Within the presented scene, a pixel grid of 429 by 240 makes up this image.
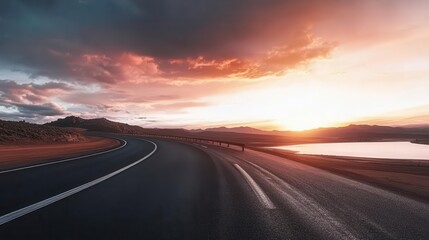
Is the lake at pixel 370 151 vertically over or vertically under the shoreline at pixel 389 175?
over

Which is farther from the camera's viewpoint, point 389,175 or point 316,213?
point 389,175

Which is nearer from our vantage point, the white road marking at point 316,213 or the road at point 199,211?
the road at point 199,211

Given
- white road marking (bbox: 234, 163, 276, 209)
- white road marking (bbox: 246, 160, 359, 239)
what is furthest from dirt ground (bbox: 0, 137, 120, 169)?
white road marking (bbox: 246, 160, 359, 239)

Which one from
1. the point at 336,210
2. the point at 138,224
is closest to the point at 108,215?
the point at 138,224

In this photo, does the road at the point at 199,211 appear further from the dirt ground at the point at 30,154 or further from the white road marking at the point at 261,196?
the dirt ground at the point at 30,154

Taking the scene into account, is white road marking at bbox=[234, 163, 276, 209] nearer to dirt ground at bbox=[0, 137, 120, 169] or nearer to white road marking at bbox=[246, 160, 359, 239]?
white road marking at bbox=[246, 160, 359, 239]

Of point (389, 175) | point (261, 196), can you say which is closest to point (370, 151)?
point (389, 175)

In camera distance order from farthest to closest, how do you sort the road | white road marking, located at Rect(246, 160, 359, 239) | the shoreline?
the shoreline → white road marking, located at Rect(246, 160, 359, 239) → the road

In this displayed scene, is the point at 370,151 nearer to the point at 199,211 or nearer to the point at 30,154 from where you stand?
the point at 30,154

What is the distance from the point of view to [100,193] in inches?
348

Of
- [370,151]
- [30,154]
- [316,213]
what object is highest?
[370,151]

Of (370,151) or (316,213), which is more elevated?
(370,151)

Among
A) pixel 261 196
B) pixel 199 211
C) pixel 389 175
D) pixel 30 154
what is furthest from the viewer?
pixel 30 154

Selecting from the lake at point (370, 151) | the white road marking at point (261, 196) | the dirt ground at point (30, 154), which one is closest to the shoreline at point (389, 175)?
the white road marking at point (261, 196)
